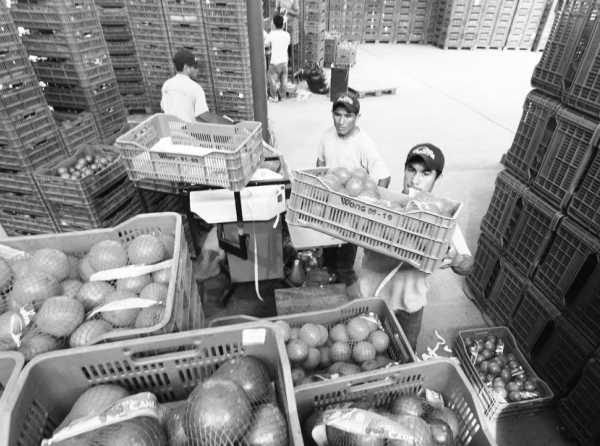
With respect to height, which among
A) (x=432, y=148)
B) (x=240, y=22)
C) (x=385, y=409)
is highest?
(x=240, y=22)

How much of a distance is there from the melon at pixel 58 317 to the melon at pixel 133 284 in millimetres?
193

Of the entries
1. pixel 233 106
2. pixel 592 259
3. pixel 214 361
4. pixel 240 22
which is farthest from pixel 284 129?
pixel 214 361

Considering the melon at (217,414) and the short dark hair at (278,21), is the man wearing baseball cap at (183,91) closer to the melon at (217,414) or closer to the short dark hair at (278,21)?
the melon at (217,414)

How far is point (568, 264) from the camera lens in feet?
7.52

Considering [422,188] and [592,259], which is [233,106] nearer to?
[422,188]

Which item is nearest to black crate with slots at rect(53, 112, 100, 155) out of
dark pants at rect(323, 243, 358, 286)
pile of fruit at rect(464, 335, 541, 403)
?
dark pants at rect(323, 243, 358, 286)

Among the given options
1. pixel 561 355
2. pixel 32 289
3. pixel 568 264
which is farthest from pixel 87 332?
pixel 561 355

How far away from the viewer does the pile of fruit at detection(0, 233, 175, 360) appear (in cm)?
140

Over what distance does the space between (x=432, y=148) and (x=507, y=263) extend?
1381 mm

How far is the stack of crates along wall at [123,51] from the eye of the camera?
4660mm

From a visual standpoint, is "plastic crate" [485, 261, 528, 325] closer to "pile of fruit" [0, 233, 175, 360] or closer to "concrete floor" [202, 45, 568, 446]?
"concrete floor" [202, 45, 568, 446]

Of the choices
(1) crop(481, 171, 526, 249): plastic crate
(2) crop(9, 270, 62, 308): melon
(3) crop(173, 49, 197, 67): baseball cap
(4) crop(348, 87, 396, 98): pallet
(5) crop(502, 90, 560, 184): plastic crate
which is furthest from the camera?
(4) crop(348, 87, 396, 98): pallet

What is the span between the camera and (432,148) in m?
2.10

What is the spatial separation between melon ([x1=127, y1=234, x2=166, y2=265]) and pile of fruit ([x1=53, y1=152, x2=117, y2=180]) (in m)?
1.88
